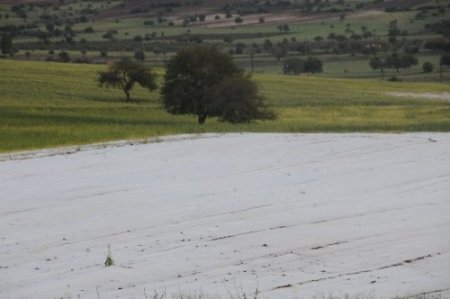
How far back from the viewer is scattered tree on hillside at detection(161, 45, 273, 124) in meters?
50.2

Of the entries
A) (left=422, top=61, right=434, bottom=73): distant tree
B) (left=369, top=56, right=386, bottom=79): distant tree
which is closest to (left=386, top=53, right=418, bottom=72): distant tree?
(left=369, top=56, right=386, bottom=79): distant tree

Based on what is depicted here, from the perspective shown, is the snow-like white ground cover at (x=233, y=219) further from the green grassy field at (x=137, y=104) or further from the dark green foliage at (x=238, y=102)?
the dark green foliage at (x=238, y=102)

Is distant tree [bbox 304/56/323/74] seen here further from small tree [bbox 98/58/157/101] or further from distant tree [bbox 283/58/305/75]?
small tree [bbox 98/58/157/101]

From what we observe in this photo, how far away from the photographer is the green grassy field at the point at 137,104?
45.0 metres

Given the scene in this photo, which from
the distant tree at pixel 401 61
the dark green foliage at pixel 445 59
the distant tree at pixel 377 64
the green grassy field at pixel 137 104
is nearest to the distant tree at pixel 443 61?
the dark green foliage at pixel 445 59

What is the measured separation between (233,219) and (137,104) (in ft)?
154

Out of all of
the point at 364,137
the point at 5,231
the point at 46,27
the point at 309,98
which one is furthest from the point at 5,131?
the point at 46,27

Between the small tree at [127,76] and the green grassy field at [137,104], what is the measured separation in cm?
94

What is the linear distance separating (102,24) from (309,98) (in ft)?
315

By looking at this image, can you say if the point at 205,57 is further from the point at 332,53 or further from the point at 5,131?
the point at 332,53

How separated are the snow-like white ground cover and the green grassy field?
8.75 meters

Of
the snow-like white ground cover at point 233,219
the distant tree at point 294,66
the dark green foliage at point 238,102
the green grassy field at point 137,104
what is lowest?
the distant tree at point 294,66

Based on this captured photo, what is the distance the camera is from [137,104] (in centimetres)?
6366

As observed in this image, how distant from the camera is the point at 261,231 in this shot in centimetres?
1630
